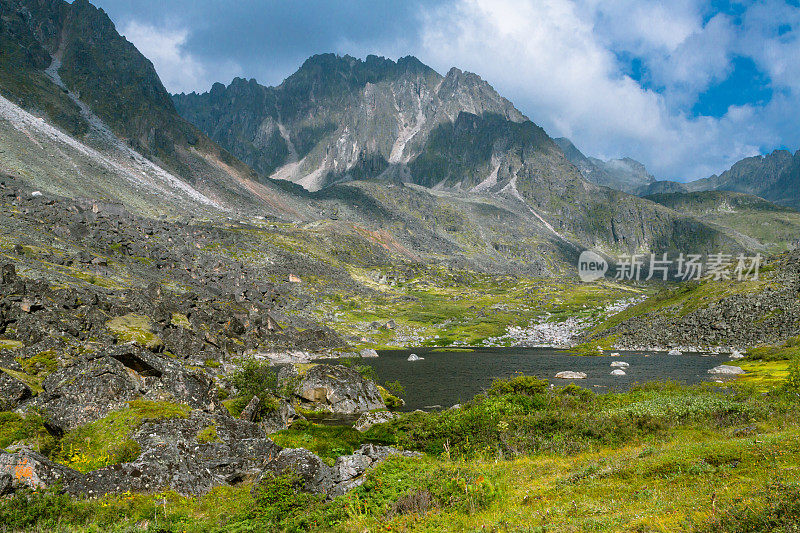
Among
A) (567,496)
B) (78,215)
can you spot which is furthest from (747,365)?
(78,215)

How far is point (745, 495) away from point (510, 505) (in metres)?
7.43

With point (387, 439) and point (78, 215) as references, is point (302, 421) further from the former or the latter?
point (78, 215)

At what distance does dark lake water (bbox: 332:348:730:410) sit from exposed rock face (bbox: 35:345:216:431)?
36404 millimetres

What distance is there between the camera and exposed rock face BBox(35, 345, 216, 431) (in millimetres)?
28900

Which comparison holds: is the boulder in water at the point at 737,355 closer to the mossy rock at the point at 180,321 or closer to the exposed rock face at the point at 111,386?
the exposed rock face at the point at 111,386

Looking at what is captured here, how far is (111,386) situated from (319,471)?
63.1ft

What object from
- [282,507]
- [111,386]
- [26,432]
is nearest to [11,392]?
[111,386]

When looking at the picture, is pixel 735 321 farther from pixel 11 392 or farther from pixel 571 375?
pixel 11 392

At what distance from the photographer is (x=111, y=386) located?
31500 millimetres

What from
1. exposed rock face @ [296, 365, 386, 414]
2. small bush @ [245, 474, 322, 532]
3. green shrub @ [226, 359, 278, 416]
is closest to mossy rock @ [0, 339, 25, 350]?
green shrub @ [226, 359, 278, 416]

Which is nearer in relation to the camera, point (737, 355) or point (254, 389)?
point (254, 389)

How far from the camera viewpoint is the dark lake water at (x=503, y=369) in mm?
78812

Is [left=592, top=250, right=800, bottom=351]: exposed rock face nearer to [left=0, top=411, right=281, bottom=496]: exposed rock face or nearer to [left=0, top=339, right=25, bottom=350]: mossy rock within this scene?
[left=0, top=411, right=281, bottom=496]: exposed rock face

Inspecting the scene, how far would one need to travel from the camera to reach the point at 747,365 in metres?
92.7
